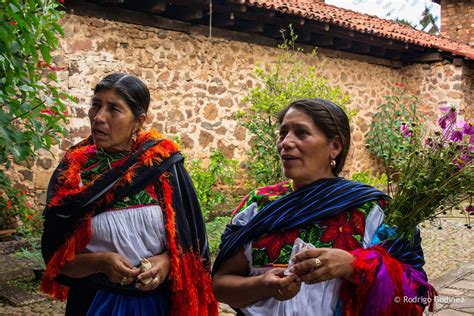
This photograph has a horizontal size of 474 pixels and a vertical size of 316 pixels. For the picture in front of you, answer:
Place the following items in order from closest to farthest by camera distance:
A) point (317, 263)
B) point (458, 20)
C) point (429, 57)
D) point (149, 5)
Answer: point (317, 263) < point (149, 5) < point (429, 57) < point (458, 20)

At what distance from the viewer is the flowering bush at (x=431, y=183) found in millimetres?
1592

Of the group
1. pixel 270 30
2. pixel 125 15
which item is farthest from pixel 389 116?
pixel 125 15

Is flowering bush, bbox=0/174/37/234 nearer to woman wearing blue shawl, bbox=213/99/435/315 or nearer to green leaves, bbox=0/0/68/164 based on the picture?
green leaves, bbox=0/0/68/164

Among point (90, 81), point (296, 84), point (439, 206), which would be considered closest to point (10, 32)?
point (439, 206)

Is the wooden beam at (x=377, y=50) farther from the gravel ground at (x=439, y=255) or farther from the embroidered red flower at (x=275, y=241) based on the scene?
the embroidered red flower at (x=275, y=241)

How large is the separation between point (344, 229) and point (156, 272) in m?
0.74

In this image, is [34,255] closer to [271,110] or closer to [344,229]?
[271,110]

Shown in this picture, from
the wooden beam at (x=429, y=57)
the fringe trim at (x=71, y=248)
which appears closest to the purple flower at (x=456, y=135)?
the fringe trim at (x=71, y=248)

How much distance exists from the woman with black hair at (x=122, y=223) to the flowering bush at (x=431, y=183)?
2.84 ft

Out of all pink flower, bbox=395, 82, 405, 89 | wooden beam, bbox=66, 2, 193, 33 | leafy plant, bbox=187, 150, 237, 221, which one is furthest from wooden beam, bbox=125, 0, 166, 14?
pink flower, bbox=395, 82, 405, 89

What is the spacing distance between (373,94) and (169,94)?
16.0ft

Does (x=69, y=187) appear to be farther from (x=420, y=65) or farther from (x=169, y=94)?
(x=420, y=65)

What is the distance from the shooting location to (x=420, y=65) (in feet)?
35.6

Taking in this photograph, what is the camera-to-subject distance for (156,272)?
190cm
